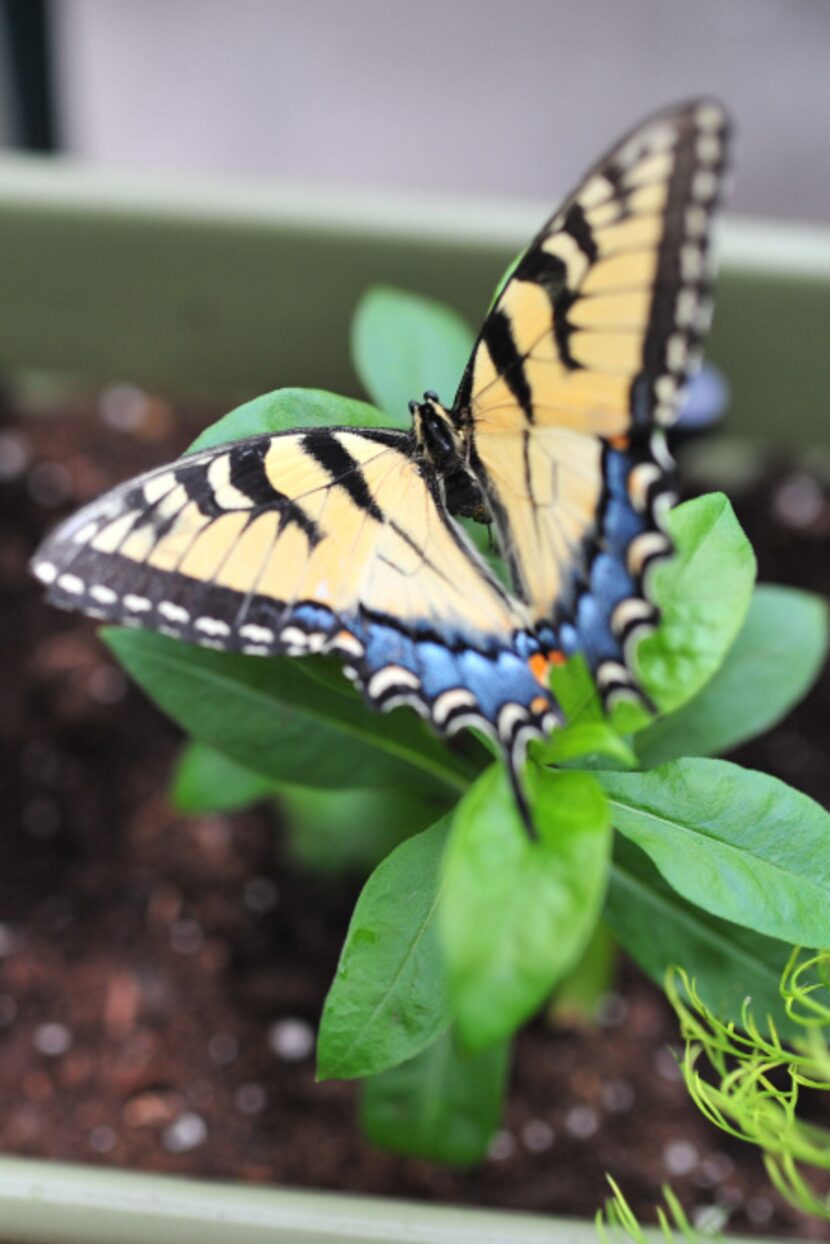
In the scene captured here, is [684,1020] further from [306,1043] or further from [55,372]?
[55,372]

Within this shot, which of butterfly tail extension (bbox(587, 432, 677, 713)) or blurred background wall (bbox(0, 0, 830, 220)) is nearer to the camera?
butterfly tail extension (bbox(587, 432, 677, 713))

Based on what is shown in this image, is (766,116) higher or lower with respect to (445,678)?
higher

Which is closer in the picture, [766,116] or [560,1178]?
[560,1178]

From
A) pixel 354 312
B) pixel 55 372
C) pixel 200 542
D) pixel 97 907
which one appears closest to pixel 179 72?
pixel 55 372

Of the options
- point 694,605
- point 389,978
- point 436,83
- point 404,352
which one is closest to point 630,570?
point 694,605

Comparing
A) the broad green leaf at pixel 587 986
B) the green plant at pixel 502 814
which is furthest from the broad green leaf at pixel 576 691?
the broad green leaf at pixel 587 986

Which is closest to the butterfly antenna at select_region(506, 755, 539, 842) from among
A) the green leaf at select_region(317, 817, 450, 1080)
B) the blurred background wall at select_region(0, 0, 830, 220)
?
the green leaf at select_region(317, 817, 450, 1080)

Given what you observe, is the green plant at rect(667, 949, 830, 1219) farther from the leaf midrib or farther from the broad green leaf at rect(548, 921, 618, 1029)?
the broad green leaf at rect(548, 921, 618, 1029)
